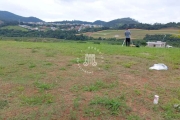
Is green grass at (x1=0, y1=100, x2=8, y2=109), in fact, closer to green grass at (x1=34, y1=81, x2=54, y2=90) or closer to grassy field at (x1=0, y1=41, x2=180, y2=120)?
grassy field at (x1=0, y1=41, x2=180, y2=120)

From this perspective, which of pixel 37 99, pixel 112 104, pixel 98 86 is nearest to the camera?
pixel 112 104

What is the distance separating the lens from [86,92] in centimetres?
516

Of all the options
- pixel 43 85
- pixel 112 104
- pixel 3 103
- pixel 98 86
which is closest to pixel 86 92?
pixel 98 86

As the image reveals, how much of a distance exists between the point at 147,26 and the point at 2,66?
1943 inches

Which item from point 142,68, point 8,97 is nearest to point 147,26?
point 142,68

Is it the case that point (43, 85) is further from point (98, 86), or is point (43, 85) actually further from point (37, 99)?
point (98, 86)

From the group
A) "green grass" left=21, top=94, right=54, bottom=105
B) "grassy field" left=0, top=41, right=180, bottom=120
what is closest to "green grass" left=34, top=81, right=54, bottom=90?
"grassy field" left=0, top=41, right=180, bottom=120

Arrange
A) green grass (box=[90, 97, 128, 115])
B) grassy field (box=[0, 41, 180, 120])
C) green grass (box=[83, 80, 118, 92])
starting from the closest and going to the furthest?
grassy field (box=[0, 41, 180, 120])
green grass (box=[90, 97, 128, 115])
green grass (box=[83, 80, 118, 92])

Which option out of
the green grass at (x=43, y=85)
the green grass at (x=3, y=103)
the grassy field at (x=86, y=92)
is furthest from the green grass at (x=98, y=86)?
the green grass at (x=3, y=103)

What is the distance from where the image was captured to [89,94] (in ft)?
16.5

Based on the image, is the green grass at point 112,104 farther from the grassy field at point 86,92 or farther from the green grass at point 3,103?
the green grass at point 3,103

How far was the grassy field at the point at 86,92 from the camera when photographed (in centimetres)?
432

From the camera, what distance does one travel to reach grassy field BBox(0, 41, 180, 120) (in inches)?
170

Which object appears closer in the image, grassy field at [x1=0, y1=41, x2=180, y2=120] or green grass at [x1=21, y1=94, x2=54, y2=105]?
grassy field at [x1=0, y1=41, x2=180, y2=120]
